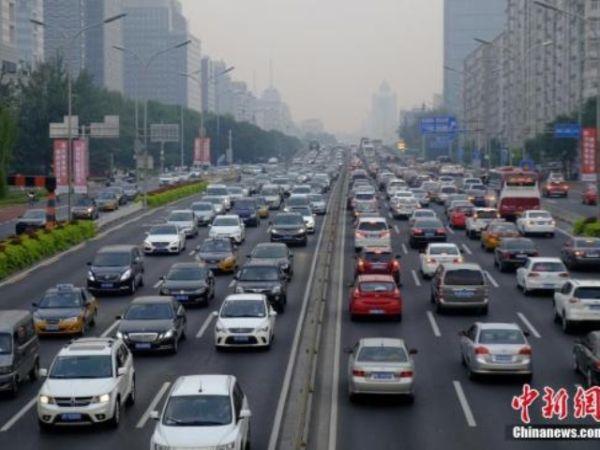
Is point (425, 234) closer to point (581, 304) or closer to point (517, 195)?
point (517, 195)

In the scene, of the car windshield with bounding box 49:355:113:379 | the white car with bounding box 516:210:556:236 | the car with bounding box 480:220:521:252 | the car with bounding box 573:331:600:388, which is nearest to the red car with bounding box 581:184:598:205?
the white car with bounding box 516:210:556:236

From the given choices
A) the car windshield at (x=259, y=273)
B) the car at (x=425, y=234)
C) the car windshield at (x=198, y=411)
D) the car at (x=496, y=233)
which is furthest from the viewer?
the car at (x=425, y=234)

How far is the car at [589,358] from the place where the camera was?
2708 centimetres

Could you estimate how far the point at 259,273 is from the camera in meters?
41.1

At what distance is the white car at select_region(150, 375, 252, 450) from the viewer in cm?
2025

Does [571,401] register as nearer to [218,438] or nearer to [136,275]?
[218,438]

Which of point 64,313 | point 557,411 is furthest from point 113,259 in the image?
point 557,411

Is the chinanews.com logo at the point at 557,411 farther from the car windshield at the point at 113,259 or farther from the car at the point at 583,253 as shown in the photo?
the car at the point at 583,253

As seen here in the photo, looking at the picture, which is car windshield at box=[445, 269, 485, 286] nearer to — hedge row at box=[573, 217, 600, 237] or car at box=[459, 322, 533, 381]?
car at box=[459, 322, 533, 381]

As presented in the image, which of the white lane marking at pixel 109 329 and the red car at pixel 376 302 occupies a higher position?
the red car at pixel 376 302

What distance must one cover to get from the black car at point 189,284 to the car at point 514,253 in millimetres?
14479

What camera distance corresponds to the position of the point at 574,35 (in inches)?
6048

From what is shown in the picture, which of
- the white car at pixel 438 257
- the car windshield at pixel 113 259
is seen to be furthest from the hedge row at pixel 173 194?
the car windshield at pixel 113 259

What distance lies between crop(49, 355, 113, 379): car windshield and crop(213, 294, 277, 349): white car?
7835mm
